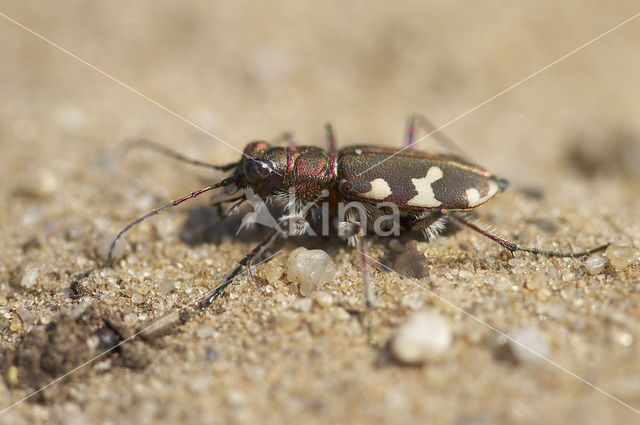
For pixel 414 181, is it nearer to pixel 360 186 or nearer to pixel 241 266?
pixel 360 186

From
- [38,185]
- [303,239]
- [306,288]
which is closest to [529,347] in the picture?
[306,288]

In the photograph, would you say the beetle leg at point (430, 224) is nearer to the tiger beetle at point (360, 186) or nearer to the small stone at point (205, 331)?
the tiger beetle at point (360, 186)

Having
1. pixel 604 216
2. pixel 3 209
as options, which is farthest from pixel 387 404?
pixel 3 209

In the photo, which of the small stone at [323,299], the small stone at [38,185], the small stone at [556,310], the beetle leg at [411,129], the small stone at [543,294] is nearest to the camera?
the small stone at [556,310]

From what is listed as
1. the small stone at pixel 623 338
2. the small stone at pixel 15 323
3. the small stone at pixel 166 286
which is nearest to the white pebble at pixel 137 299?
the small stone at pixel 166 286

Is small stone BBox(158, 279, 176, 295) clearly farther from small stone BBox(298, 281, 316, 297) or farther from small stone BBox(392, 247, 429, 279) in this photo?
small stone BBox(392, 247, 429, 279)

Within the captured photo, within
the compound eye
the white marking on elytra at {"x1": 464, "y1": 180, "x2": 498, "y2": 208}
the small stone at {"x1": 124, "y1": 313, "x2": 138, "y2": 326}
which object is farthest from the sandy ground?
the compound eye
